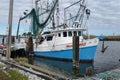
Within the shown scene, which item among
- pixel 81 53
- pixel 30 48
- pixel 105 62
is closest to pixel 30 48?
pixel 30 48

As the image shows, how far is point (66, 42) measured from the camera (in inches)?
1313

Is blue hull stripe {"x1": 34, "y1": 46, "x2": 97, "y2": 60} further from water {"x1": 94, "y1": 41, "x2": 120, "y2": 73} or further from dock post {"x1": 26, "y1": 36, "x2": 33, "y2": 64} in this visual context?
dock post {"x1": 26, "y1": 36, "x2": 33, "y2": 64}

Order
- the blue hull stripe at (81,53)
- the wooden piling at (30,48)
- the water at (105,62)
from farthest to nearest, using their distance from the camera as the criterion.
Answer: the wooden piling at (30,48)
the blue hull stripe at (81,53)
the water at (105,62)

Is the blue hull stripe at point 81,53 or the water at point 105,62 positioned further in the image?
the blue hull stripe at point 81,53

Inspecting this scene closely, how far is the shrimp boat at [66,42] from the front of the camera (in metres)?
31.8

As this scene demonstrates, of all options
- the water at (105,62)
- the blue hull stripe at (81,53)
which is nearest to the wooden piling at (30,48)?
the blue hull stripe at (81,53)

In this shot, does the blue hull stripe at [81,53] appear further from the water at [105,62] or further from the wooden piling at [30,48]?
the wooden piling at [30,48]

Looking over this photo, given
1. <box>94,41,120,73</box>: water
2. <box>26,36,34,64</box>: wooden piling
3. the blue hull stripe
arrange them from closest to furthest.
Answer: <box>94,41,120,73</box>: water → the blue hull stripe → <box>26,36,34,64</box>: wooden piling

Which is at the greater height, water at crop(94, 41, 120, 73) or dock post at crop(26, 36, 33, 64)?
dock post at crop(26, 36, 33, 64)

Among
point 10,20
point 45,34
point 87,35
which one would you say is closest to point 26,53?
point 45,34

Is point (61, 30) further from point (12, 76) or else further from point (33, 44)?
point (12, 76)

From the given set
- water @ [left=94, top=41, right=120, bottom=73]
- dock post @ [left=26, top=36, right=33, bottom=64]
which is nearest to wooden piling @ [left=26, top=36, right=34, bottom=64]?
dock post @ [left=26, top=36, right=33, bottom=64]

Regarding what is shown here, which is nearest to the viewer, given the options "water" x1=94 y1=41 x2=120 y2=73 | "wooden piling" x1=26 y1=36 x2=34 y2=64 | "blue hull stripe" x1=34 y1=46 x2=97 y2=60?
"water" x1=94 y1=41 x2=120 y2=73

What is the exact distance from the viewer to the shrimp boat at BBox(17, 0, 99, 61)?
3183cm
